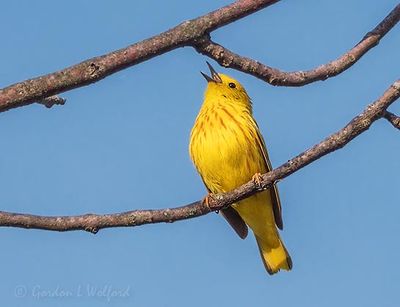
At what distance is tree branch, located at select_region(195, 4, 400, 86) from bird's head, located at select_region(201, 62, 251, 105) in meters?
4.07

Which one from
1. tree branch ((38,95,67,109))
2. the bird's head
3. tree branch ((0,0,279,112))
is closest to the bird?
the bird's head

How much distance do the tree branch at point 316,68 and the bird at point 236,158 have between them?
2871 mm

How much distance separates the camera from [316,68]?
3.73 metres

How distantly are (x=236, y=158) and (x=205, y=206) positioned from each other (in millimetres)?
2848

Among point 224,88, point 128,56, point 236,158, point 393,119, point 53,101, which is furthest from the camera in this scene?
point 224,88

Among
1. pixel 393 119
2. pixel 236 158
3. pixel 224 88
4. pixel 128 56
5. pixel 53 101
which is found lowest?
pixel 393 119

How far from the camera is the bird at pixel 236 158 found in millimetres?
6926

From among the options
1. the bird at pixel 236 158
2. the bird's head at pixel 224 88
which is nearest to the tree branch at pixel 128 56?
the bird at pixel 236 158

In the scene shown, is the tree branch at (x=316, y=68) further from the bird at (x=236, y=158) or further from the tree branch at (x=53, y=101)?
the bird at (x=236, y=158)

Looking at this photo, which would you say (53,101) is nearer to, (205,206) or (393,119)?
(205,206)

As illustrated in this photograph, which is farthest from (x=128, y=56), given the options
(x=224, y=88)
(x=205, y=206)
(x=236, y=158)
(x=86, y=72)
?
(x=224, y=88)

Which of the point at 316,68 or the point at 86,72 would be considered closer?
the point at 86,72

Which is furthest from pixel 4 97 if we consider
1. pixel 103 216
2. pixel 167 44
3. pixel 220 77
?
pixel 220 77

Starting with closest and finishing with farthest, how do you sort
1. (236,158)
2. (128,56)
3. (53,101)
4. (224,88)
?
(128,56) → (53,101) → (236,158) → (224,88)
